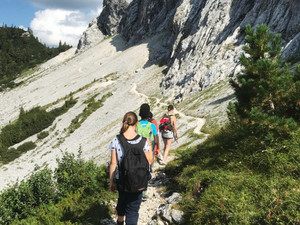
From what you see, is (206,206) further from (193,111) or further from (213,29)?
(213,29)

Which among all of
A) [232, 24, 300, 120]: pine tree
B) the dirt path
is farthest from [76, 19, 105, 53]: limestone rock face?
[232, 24, 300, 120]: pine tree

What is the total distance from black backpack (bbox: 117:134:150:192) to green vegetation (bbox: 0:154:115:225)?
278 centimetres

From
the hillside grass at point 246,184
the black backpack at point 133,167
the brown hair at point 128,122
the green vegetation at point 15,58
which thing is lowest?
the hillside grass at point 246,184

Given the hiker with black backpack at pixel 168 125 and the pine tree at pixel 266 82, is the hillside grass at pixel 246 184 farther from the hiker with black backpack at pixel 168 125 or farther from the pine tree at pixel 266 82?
the hiker with black backpack at pixel 168 125

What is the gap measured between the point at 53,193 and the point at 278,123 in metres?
8.16

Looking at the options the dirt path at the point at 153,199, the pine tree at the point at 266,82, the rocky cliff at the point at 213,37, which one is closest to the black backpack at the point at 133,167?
the dirt path at the point at 153,199

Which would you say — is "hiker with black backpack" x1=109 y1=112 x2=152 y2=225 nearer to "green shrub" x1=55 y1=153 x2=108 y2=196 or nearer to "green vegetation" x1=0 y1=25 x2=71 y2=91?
"green shrub" x1=55 y1=153 x2=108 y2=196

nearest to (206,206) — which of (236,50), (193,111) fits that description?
(193,111)

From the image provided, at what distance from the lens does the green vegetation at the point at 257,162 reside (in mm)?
5043

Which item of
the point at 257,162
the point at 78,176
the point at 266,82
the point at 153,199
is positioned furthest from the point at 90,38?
the point at 257,162

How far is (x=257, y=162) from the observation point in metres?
6.68

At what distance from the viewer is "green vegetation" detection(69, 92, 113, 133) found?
44.6 metres

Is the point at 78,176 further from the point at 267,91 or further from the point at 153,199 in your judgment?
the point at 267,91

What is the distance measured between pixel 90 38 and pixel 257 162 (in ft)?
431
